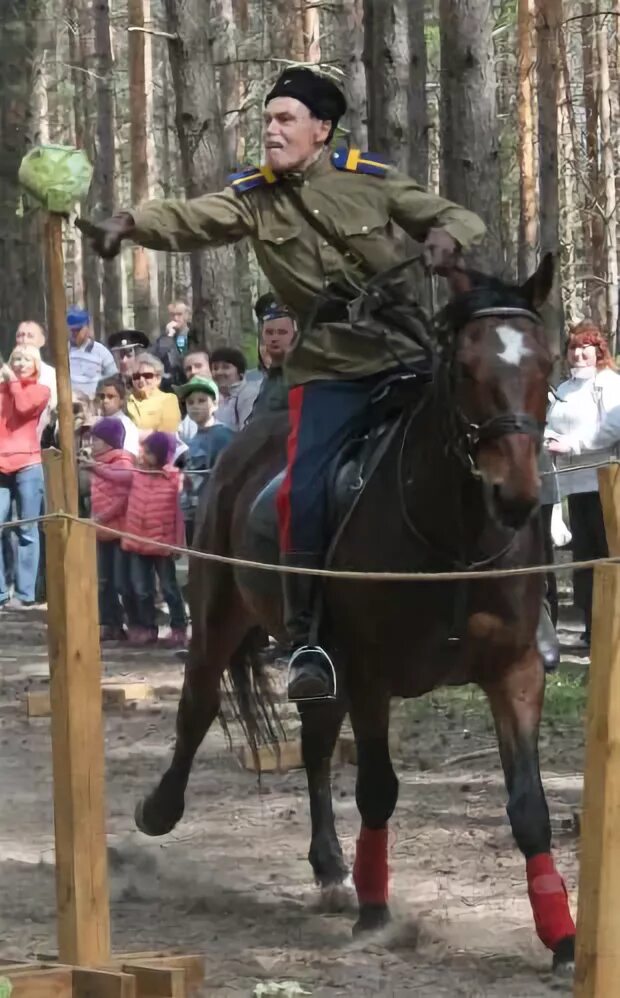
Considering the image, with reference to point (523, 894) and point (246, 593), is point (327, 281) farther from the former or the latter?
point (523, 894)

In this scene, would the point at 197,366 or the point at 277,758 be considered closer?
the point at 277,758

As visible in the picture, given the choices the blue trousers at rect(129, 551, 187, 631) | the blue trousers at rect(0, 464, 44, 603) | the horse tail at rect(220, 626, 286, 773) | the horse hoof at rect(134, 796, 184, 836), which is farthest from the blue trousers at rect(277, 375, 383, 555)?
the blue trousers at rect(0, 464, 44, 603)

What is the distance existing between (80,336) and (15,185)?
362 centimetres

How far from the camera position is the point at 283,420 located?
770 cm

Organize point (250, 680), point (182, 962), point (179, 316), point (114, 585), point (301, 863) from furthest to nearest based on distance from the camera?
1. point (179, 316)
2. point (114, 585)
3. point (250, 680)
4. point (301, 863)
5. point (182, 962)

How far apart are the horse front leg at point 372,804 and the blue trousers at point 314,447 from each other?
57cm

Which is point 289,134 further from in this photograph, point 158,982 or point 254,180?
point 158,982

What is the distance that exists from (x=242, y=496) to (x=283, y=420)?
1.25 ft

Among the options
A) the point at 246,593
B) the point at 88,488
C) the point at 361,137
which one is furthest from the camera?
the point at 361,137

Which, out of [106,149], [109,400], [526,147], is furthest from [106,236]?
[526,147]

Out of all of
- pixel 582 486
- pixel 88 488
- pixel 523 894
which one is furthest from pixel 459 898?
pixel 88 488

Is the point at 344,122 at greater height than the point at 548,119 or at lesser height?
lesser

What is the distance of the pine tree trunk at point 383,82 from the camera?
55.1 ft

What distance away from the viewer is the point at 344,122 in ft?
80.9
